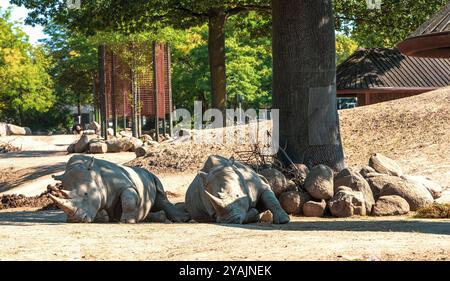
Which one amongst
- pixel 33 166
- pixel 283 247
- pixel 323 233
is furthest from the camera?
pixel 33 166

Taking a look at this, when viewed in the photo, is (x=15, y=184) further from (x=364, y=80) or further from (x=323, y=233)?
(x=323, y=233)

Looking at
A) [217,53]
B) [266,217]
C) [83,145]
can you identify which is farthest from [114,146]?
[266,217]

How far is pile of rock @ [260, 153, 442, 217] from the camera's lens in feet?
49.1

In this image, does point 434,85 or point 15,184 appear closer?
point 15,184

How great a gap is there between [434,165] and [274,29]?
14.8 feet

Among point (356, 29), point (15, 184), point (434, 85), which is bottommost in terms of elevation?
point (15, 184)

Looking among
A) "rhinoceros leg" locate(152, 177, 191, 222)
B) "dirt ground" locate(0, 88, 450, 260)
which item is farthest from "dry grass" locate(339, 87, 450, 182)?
"rhinoceros leg" locate(152, 177, 191, 222)

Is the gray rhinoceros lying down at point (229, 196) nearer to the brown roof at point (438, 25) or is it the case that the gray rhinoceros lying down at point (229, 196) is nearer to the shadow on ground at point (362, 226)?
the shadow on ground at point (362, 226)

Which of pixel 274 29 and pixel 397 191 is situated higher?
pixel 274 29

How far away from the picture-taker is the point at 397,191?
15648 mm

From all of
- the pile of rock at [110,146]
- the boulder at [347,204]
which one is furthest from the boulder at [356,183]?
the pile of rock at [110,146]

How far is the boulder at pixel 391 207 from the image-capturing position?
1501 cm

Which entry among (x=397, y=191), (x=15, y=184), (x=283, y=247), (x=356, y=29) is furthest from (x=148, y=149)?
(x=283, y=247)
